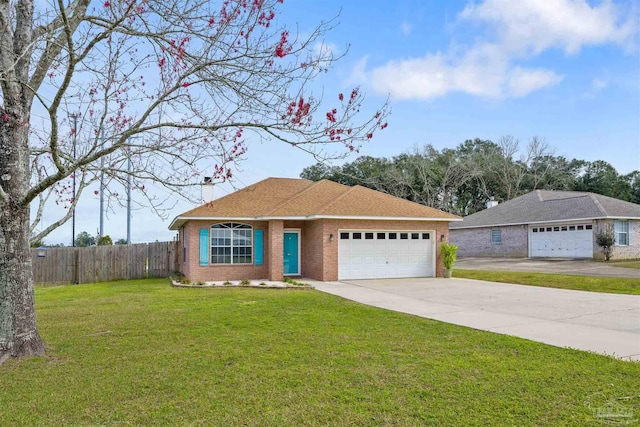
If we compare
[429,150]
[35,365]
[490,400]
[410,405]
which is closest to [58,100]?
[35,365]

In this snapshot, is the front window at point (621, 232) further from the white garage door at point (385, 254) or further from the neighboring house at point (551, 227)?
the white garage door at point (385, 254)

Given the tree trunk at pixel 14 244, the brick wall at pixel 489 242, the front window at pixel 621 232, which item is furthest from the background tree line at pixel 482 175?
the tree trunk at pixel 14 244

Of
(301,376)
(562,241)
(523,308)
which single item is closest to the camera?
(301,376)

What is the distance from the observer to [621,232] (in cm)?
2720

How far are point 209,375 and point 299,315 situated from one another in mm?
4195

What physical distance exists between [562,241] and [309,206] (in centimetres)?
1873

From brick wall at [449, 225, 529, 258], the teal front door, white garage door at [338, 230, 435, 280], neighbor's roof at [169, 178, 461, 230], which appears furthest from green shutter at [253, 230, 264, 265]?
brick wall at [449, 225, 529, 258]

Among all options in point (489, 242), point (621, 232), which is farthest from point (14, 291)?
point (489, 242)

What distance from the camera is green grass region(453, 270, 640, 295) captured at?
15.0m

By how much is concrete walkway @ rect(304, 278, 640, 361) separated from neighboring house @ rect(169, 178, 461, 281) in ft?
5.55

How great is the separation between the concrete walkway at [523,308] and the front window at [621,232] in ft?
49.3

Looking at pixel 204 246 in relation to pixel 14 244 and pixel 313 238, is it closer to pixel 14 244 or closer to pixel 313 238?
pixel 313 238

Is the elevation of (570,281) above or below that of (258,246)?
below

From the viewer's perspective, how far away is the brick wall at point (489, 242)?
31750mm
